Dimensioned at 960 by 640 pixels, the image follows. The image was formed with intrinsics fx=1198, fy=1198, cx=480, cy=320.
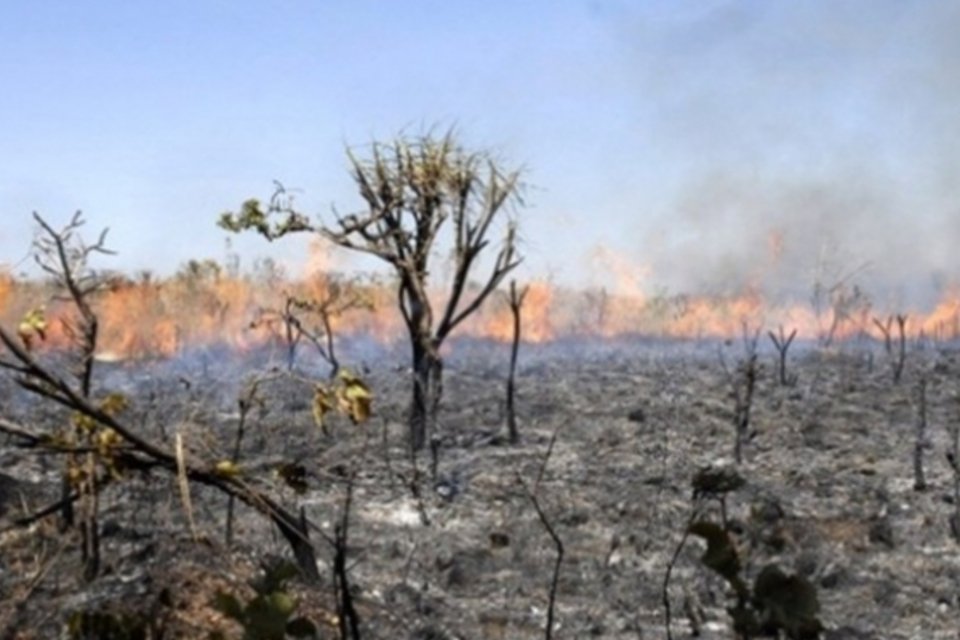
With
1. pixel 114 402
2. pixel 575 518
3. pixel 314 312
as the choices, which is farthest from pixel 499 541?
pixel 314 312

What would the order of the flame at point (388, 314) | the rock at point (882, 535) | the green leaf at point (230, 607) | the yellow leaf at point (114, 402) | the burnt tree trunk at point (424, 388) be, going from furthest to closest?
the flame at point (388, 314) → the burnt tree trunk at point (424, 388) → the rock at point (882, 535) → the yellow leaf at point (114, 402) → the green leaf at point (230, 607)

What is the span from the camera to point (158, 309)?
2191 inches

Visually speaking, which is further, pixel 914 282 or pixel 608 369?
pixel 914 282

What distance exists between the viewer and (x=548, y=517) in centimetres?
1460

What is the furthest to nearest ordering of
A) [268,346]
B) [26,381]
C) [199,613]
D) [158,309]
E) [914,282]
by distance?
1. [914,282]
2. [158,309]
3. [268,346]
4. [199,613]
5. [26,381]

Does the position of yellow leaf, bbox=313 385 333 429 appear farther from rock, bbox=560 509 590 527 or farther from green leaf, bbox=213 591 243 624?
rock, bbox=560 509 590 527

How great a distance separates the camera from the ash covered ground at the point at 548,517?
8133 millimetres

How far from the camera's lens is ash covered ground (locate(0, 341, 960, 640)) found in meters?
8.13

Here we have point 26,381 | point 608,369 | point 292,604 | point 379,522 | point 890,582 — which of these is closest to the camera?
point 26,381

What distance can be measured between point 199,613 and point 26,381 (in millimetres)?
4711

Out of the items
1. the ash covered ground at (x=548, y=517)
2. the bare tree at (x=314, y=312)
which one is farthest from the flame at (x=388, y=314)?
the ash covered ground at (x=548, y=517)

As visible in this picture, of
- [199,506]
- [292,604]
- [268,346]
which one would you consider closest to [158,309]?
[268,346]

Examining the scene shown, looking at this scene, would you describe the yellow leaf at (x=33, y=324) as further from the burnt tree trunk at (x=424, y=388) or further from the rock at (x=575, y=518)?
the burnt tree trunk at (x=424, y=388)

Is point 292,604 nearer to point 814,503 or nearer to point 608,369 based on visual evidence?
point 814,503
